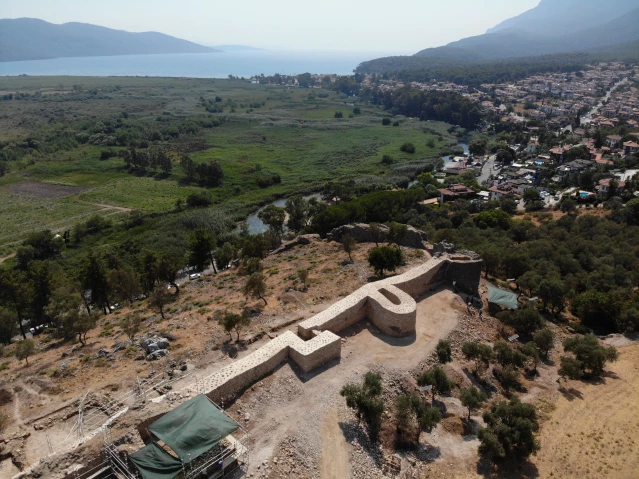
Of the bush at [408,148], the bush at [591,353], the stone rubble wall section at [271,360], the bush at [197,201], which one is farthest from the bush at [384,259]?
the bush at [408,148]

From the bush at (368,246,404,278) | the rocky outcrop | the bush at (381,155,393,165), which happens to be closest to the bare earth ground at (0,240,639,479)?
the bush at (368,246,404,278)

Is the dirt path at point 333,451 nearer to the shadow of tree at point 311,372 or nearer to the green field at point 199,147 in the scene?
the shadow of tree at point 311,372

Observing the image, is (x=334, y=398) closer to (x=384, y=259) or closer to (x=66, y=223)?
(x=384, y=259)

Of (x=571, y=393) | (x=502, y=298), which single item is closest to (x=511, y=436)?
(x=571, y=393)

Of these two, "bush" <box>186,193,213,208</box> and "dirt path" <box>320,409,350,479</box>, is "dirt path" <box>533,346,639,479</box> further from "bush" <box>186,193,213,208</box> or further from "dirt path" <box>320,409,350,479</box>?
"bush" <box>186,193,213,208</box>

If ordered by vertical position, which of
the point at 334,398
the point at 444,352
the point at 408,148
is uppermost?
the point at 334,398

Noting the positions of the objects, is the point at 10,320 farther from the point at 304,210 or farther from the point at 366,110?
the point at 366,110
